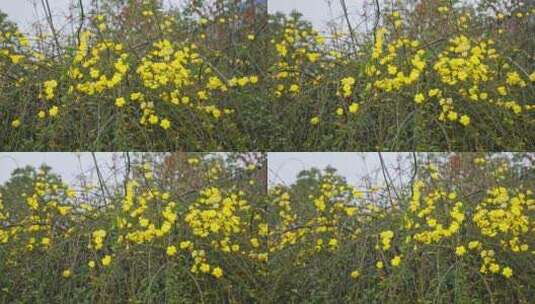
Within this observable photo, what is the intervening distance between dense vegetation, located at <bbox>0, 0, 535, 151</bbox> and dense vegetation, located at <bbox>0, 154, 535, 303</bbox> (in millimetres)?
129

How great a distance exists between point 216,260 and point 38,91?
915 mm

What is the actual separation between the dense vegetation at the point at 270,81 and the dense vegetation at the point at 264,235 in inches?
5.1

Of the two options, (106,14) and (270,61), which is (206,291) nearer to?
(270,61)

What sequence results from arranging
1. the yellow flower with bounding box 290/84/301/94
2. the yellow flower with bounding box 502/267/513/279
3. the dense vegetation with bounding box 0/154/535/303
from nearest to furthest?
the yellow flower with bounding box 502/267/513/279
the dense vegetation with bounding box 0/154/535/303
the yellow flower with bounding box 290/84/301/94

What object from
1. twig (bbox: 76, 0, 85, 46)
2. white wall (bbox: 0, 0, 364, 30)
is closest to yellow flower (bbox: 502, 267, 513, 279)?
white wall (bbox: 0, 0, 364, 30)

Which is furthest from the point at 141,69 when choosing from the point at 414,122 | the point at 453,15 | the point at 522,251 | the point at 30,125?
the point at 522,251

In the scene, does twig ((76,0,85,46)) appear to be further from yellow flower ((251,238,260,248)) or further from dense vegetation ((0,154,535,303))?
yellow flower ((251,238,260,248))

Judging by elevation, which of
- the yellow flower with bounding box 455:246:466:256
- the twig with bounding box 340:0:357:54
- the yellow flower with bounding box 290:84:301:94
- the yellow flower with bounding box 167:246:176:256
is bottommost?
the yellow flower with bounding box 167:246:176:256

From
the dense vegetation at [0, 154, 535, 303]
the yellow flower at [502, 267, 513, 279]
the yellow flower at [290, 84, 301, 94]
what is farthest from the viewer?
the yellow flower at [290, 84, 301, 94]

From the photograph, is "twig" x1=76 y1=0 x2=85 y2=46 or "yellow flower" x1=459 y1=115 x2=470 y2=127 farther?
"twig" x1=76 y1=0 x2=85 y2=46

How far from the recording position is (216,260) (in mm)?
2609

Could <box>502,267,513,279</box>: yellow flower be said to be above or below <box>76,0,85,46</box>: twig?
below

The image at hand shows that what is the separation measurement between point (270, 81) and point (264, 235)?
57cm

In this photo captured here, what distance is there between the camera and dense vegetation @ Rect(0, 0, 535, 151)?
2615 mm
